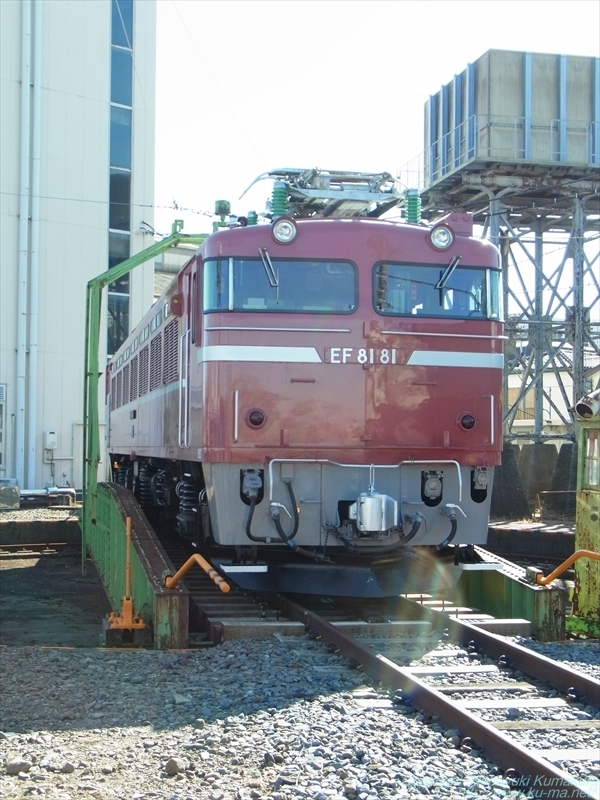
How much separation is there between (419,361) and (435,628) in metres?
2.34

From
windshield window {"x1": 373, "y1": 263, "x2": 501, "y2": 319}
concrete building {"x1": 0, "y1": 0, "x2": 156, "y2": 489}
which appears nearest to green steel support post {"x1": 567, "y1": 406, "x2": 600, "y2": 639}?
windshield window {"x1": 373, "y1": 263, "x2": 501, "y2": 319}

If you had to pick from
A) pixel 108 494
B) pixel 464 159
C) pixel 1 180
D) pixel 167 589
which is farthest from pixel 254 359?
pixel 1 180

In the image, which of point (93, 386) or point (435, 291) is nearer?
point (435, 291)

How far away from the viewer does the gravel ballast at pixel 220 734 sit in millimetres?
4738

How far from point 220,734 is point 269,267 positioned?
446 centimetres

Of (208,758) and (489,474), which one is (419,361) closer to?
(489,474)

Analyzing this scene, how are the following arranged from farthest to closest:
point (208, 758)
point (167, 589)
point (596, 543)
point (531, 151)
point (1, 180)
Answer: point (1, 180), point (531, 151), point (596, 543), point (167, 589), point (208, 758)

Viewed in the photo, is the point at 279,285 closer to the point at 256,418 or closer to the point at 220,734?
the point at 256,418

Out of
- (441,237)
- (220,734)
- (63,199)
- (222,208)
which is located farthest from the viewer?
(63,199)

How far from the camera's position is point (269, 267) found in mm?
8805

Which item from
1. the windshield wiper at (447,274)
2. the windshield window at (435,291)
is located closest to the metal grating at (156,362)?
the windshield window at (435,291)

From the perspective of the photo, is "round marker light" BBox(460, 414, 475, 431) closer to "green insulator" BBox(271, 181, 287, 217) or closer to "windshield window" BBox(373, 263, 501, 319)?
"windshield window" BBox(373, 263, 501, 319)

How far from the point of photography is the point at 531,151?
2409 centimetres

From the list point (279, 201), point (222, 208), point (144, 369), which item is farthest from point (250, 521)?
point (222, 208)
